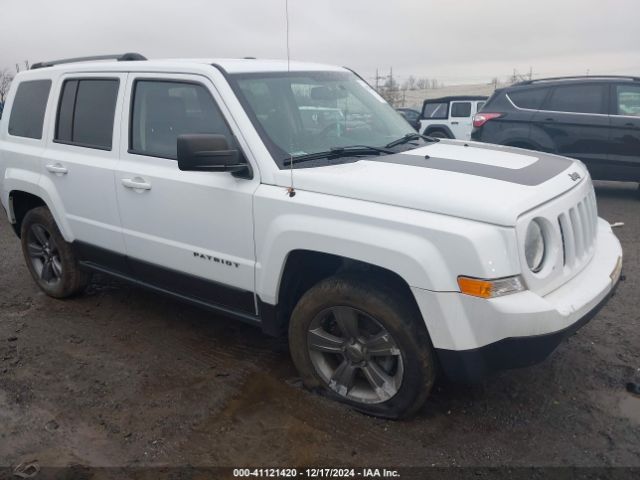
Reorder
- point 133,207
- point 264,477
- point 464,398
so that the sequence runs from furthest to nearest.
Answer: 1. point 133,207
2. point 464,398
3. point 264,477

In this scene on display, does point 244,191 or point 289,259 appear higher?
point 244,191

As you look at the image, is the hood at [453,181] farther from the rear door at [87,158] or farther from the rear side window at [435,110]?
the rear side window at [435,110]

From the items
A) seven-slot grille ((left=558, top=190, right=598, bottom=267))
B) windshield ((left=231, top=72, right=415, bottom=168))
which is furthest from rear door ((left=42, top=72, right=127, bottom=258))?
seven-slot grille ((left=558, top=190, right=598, bottom=267))

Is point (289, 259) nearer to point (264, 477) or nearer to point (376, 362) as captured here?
point (376, 362)

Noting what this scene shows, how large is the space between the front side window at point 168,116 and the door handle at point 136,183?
190mm

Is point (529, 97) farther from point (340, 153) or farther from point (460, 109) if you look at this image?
point (460, 109)

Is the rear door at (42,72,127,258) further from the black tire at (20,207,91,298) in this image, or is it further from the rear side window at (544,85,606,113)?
the rear side window at (544,85,606,113)

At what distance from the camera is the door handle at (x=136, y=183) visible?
3.76 meters

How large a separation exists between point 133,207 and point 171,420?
4.81 feet

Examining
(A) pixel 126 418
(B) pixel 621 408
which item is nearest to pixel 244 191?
(A) pixel 126 418

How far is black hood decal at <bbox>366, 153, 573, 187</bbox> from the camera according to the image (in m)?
3.12

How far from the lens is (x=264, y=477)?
2.78 metres

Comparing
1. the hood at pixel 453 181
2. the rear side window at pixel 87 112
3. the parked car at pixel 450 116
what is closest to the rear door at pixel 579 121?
the hood at pixel 453 181

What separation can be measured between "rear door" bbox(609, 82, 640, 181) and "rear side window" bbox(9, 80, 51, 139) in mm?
7371
